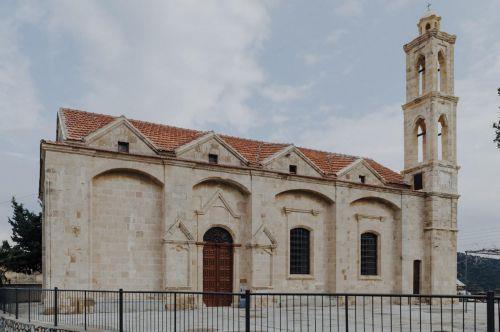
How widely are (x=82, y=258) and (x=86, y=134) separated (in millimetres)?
4964

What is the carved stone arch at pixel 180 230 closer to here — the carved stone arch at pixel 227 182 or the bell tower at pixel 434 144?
the carved stone arch at pixel 227 182

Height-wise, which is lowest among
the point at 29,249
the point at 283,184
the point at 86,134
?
the point at 29,249

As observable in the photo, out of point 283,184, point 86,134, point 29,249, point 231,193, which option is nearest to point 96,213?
point 86,134

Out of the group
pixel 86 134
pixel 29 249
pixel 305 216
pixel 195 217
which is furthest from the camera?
pixel 29 249

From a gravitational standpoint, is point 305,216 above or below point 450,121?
below

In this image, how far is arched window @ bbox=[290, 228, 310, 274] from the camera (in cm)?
2436

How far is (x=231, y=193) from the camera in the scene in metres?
23.0

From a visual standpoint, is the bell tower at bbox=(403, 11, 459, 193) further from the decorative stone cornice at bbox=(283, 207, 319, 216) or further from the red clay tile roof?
the decorative stone cornice at bbox=(283, 207, 319, 216)

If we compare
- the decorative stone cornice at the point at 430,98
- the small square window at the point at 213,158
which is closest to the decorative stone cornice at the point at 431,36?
the decorative stone cornice at the point at 430,98

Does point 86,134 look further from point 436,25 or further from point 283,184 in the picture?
point 436,25

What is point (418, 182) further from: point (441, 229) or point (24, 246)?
point (24, 246)

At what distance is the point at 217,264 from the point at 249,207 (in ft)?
9.94

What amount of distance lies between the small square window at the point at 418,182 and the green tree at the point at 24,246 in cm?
2410

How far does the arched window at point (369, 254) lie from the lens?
26516mm
